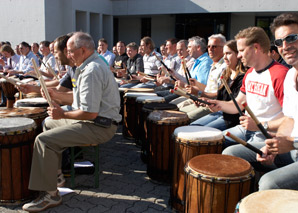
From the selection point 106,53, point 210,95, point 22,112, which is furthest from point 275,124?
point 106,53

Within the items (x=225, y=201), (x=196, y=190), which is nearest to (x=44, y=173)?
(x=196, y=190)

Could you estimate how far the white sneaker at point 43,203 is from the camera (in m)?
2.93

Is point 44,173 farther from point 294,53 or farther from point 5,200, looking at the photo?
point 294,53

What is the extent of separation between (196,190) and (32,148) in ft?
5.71

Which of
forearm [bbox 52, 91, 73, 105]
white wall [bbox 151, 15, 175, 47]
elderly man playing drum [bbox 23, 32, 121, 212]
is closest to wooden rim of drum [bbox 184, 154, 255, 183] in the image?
elderly man playing drum [bbox 23, 32, 121, 212]

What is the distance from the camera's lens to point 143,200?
3.20m

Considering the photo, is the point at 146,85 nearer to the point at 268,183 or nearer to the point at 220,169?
the point at 220,169

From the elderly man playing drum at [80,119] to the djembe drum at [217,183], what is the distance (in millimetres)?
1198

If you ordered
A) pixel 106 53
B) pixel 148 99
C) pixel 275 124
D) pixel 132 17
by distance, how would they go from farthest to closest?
1. pixel 132 17
2. pixel 106 53
3. pixel 148 99
4. pixel 275 124

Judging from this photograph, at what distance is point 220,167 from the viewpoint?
2256 mm

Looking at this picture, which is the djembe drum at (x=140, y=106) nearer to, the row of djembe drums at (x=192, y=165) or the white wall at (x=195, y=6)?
the row of djembe drums at (x=192, y=165)

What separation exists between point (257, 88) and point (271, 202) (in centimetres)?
125

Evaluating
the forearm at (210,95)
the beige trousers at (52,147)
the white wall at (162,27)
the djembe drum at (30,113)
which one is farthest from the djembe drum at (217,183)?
the white wall at (162,27)

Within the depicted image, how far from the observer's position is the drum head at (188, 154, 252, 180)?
2172 millimetres
